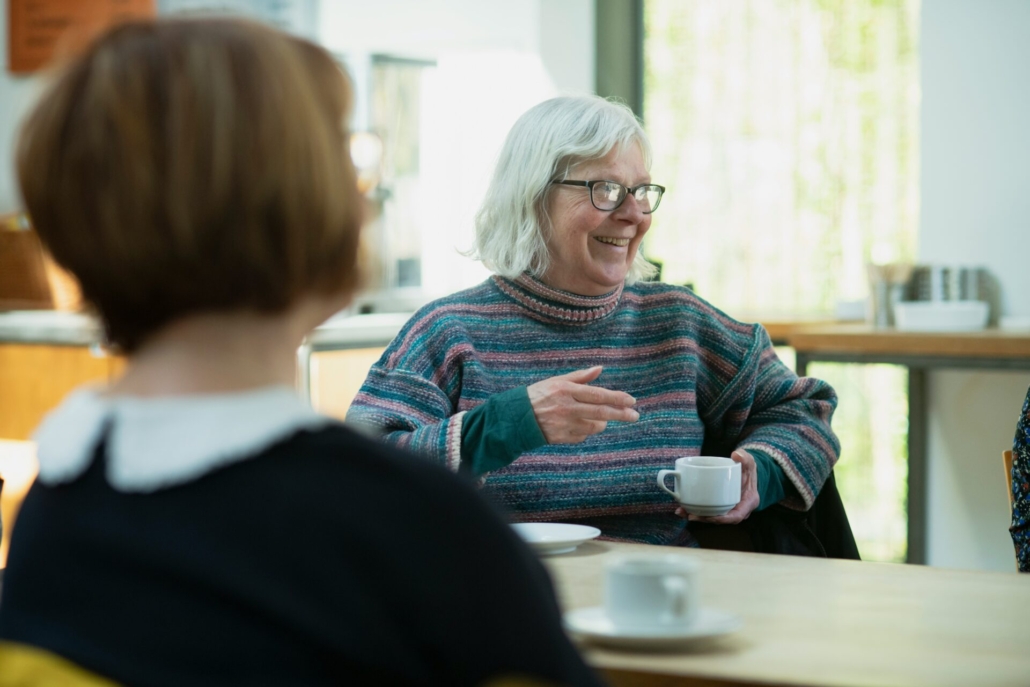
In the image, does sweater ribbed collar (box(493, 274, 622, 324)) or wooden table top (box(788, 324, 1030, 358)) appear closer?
sweater ribbed collar (box(493, 274, 622, 324))

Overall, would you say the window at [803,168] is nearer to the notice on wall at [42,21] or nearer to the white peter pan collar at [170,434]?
the notice on wall at [42,21]

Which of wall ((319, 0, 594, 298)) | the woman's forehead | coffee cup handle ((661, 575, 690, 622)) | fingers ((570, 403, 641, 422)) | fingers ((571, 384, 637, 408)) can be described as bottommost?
coffee cup handle ((661, 575, 690, 622))

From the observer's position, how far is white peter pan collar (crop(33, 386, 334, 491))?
583 mm

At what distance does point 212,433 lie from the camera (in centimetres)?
59

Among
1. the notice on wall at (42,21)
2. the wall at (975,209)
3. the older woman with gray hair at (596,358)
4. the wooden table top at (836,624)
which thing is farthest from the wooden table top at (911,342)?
the notice on wall at (42,21)

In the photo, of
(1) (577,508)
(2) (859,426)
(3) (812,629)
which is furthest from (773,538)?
(2) (859,426)

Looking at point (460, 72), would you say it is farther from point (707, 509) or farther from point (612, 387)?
point (707, 509)

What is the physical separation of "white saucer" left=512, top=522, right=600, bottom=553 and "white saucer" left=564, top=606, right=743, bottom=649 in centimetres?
30

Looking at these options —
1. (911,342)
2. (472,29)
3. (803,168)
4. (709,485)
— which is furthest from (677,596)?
(472,29)

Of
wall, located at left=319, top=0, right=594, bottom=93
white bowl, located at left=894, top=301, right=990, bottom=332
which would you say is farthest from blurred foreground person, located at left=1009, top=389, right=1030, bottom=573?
wall, located at left=319, top=0, right=594, bottom=93

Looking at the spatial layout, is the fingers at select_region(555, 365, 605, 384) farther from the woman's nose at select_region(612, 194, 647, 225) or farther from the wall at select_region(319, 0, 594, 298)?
the wall at select_region(319, 0, 594, 298)

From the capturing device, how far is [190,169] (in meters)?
0.57

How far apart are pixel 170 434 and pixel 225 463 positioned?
4cm

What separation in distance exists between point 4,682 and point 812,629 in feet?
2.16
